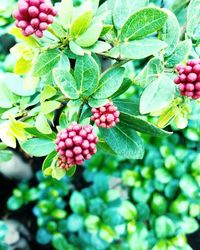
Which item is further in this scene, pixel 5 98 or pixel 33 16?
pixel 5 98

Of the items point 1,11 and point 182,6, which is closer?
point 182,6

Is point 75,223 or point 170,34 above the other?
point 170,34

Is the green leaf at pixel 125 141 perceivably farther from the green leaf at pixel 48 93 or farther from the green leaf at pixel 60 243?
the green leaf at pixel 60 243

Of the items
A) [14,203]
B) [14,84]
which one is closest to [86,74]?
[14,84]

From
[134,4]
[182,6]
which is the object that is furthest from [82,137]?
[182,6]

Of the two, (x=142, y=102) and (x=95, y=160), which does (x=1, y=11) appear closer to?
(x=95, y=160)

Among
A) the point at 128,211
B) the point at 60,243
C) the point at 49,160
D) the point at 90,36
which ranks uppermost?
the point at 90,36

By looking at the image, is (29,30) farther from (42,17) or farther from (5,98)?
Answer: (5,98)
